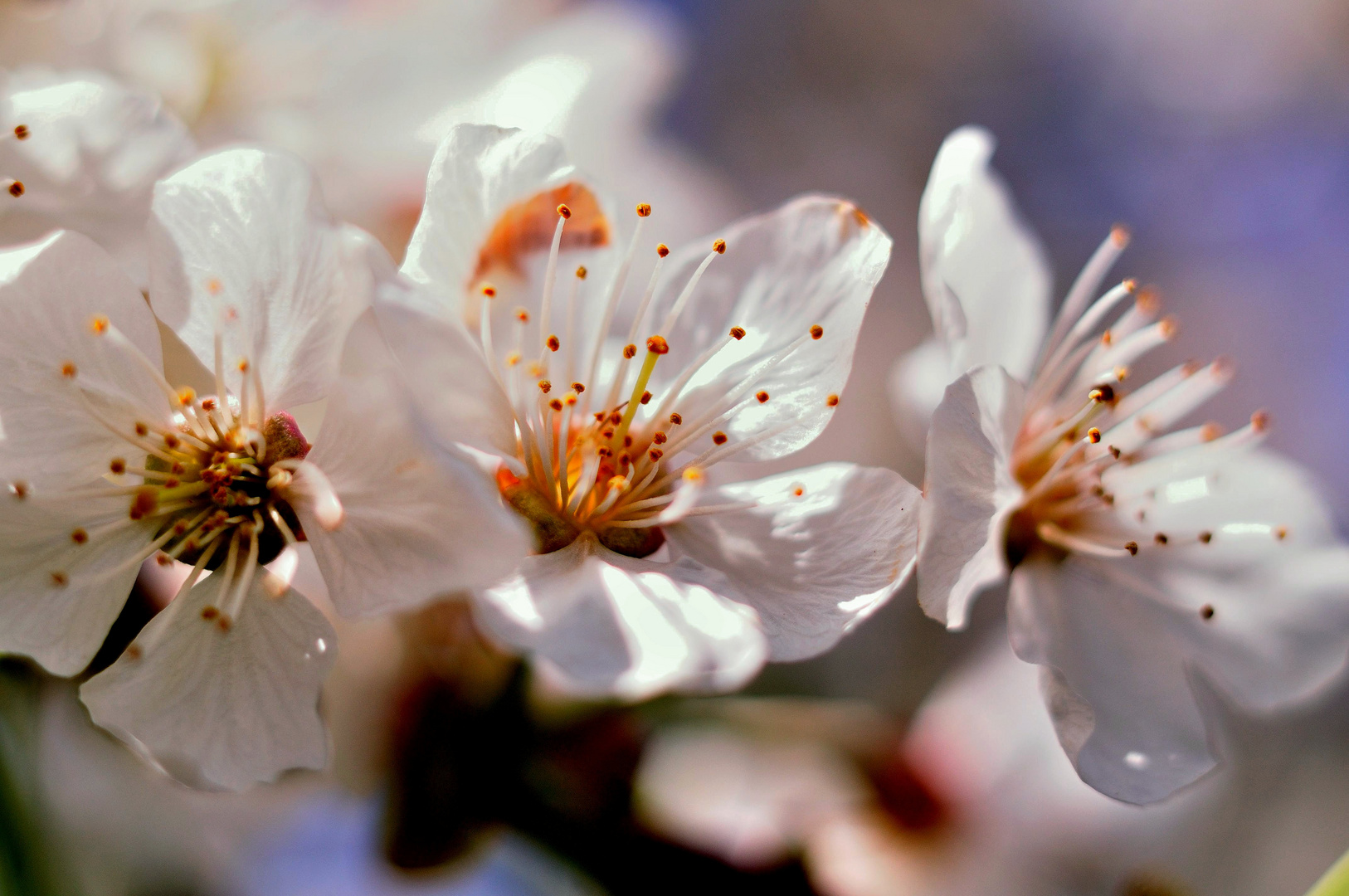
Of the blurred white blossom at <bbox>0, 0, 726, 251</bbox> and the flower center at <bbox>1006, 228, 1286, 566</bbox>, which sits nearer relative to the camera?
the flower center at <bbox>1006, 228, 1286, 566</bbox>

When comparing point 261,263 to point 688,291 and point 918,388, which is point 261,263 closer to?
point 688,291

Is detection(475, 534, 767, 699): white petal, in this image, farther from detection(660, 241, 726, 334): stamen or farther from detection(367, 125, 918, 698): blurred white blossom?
detection(660, 241, 726, 334): stamen

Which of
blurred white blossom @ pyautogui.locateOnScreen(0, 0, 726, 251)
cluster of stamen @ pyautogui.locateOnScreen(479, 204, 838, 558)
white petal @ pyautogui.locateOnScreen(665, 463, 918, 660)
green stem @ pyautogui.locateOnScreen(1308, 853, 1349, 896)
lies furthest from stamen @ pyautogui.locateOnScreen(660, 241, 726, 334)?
green stem @ pyautogui.locateOnScreen(1308, 853, 1349, 896)

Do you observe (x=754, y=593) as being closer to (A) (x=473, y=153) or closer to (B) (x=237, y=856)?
(A) (x=473, y=153)

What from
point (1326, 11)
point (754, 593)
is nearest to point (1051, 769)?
point (754, 593)

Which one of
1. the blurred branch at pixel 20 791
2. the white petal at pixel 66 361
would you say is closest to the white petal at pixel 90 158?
the white petal at pixel 66 361

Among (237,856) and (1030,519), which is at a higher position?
(1030,519)

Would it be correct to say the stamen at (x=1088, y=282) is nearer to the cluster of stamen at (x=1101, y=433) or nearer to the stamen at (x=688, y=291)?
the cluster of stamen at (x=1101, y=433)
